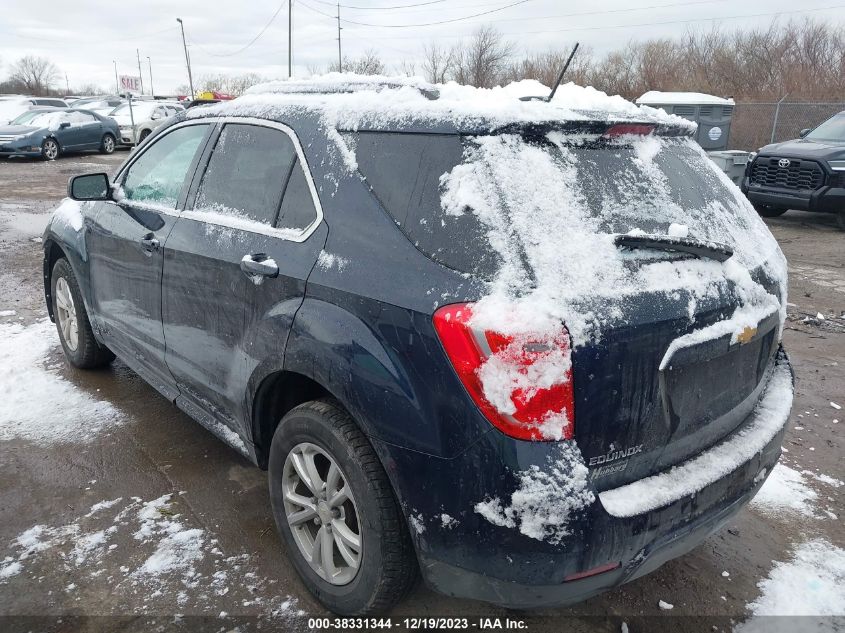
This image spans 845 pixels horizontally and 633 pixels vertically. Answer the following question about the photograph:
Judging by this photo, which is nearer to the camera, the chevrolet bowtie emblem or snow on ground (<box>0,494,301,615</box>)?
the chevrolet bowtie emblem

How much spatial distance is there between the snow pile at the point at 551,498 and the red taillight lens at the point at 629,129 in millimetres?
1073

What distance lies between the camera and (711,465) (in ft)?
6.69

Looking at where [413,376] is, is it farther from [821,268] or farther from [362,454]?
[821,268]

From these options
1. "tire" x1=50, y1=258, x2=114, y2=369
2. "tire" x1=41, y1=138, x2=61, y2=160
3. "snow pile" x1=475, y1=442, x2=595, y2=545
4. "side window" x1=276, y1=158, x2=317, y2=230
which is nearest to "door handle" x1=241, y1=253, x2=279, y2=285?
"side window" x1=276, y1=158, x2=317, y2=230

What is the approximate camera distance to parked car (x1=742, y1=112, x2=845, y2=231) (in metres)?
9.96

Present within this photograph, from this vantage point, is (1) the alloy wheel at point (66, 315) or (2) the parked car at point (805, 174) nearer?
(1) the alloy wheel at point (66, 315)

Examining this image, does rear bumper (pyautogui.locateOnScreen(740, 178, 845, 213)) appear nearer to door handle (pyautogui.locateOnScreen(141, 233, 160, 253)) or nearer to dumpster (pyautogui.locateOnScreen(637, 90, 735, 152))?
dumpster (pyautogui.locateOnScreen(637, 90, 735, 152))

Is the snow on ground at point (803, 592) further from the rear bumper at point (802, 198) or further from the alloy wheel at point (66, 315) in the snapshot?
the rear bumper at point (802, 198)

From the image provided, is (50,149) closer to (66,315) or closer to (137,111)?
(137,111)

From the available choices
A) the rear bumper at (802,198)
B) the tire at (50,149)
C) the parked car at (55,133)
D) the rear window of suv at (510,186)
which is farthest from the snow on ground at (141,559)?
the tire at (50,149)

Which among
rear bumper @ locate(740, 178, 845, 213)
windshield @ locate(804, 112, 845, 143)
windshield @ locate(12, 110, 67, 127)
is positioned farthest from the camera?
windshield @ locate(12, 110, 67, 127)

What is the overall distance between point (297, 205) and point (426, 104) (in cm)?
63

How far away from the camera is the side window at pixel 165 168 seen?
316cm

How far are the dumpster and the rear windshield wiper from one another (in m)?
14.0
